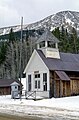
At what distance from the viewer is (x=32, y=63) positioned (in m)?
40.3

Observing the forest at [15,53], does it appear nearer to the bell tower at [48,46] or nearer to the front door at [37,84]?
the bell tower at [48,46]

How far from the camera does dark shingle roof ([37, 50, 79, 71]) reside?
37944 mm

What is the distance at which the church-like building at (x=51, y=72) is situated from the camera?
3719cm

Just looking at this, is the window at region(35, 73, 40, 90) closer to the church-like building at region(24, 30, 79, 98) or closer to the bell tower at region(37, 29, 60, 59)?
the church-like building at region(24, 30, 79, 98)

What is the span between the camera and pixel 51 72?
123ft

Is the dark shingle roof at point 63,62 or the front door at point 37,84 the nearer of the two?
the dark shingle roof at point 63,62

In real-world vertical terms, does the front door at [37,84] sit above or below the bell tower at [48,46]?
below

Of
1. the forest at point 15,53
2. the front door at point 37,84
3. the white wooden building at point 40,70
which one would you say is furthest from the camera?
the forest at point 15,53

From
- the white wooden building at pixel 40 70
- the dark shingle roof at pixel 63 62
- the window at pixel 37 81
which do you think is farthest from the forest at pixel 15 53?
the window at pixel 37 81

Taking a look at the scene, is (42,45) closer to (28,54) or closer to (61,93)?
(61,93)

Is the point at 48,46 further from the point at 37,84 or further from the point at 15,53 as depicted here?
the point at 15,53

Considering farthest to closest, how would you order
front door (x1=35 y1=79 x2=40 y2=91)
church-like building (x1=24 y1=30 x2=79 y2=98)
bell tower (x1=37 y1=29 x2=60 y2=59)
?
bell tower (x1=37 y1=29 x2=60 y2=59), front door (x1=35 y1=79 x2=40 y2=91), church-like building (x1=24 y1=30 x2=79 y2=98)

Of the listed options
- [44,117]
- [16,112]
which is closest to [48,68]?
[16,112]

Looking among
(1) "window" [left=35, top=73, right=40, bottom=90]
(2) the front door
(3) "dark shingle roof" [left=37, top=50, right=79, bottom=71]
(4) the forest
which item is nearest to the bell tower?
(3) "dark shingle roof" [left=37, top=50, right=79, bottom=71]
